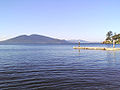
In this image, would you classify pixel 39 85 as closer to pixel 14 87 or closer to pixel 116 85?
pixel 14 87

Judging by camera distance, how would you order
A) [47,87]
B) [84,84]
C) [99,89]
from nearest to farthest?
1. [99,89]
2. [47,87]
3. [84,84]

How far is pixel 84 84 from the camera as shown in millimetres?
11281

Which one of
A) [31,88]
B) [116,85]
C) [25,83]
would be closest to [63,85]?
[31,88]

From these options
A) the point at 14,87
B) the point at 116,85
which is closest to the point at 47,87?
the point at 14,87

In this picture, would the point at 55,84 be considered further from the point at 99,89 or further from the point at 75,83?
the point at 99,89

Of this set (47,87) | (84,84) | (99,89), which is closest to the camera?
(99,89)

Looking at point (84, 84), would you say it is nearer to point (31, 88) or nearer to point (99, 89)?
point (99, 89)

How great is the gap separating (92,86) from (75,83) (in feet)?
5.03

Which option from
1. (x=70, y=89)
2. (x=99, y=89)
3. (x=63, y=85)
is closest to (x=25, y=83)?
(x=63, y=85)

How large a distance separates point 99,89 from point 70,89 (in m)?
2.18

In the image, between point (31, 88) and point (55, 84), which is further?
point (55, 84)

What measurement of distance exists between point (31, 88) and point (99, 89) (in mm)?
5212

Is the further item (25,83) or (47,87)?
(25,83)

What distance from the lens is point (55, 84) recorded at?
36.9 ft
